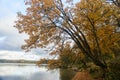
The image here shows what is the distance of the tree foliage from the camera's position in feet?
82.7

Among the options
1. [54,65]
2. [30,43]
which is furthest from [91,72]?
[30,43]

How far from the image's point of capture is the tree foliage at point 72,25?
2522 centimetres

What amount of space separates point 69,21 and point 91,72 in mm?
9911

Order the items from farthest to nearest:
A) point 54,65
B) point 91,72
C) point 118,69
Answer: point 91,72 → point 118,69 → point 54,65

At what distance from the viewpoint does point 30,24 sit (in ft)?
84.5

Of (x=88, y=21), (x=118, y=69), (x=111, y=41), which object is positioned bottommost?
(x=118, y=69)

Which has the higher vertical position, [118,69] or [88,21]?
[88,21]

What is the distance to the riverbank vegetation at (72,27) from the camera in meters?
25.2

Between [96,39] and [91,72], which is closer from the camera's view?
[96,39]

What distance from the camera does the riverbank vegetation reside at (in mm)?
25203

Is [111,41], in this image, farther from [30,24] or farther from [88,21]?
[30,24]

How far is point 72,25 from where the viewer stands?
2558 centimetres

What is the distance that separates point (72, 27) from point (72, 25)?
0.61 feet

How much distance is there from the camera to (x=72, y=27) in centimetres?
2567
